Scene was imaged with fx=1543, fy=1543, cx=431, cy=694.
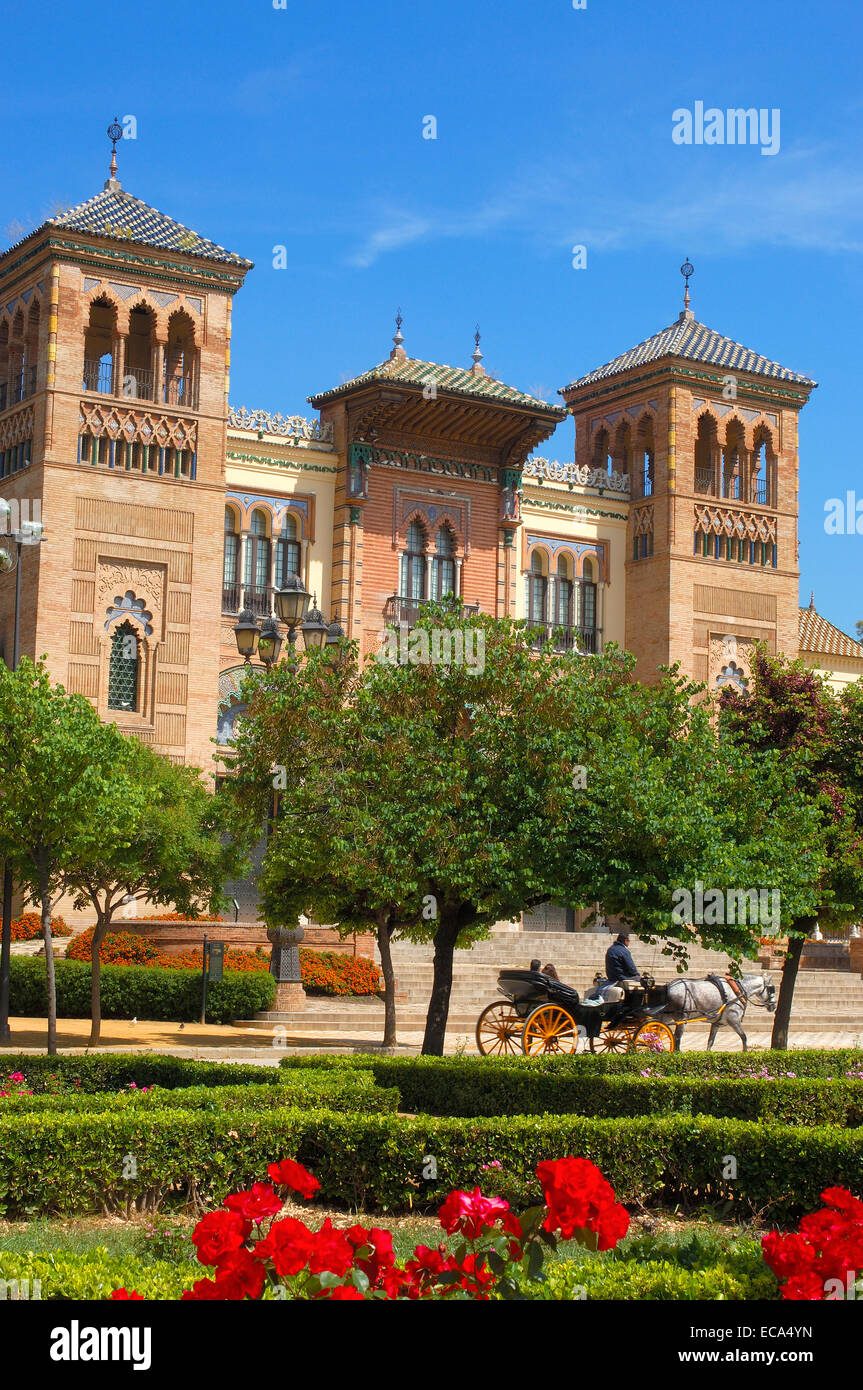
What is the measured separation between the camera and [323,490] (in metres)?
39.3

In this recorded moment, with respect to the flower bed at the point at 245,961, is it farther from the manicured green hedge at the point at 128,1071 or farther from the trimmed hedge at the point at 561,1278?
the trimmed hedge at the point at 561,1278

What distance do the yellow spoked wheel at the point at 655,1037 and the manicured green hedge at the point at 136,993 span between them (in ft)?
28.8

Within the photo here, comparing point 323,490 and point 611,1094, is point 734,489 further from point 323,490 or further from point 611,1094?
point 611,1094

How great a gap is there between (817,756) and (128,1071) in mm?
12182

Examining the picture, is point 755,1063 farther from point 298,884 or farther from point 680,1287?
point 680,1287

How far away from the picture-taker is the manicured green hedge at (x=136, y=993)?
25.2 metres

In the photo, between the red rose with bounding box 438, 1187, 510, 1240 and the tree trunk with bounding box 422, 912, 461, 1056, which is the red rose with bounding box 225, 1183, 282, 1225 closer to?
the red rose with bounding box 438, 1187, 510, 1240

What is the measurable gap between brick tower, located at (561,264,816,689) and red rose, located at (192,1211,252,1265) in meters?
38.0

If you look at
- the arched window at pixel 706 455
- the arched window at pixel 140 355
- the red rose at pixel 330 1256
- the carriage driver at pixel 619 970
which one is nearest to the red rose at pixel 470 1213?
the red rose at pixel 330 1256

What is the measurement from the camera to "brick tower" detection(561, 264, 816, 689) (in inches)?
1687

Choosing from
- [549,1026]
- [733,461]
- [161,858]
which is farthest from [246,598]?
[549,1026]

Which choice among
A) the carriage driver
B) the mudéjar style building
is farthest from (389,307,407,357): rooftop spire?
the carriage driver

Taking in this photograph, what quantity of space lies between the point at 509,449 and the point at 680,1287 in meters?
36.5
